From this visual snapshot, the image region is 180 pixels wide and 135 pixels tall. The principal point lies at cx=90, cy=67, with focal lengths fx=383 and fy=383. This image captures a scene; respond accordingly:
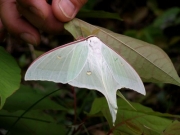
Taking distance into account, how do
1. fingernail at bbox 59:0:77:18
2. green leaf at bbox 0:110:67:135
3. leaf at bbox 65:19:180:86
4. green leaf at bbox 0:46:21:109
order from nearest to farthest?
1. green leaf at bbox 0:46:21:109
2. leaf at bbox 65:19:180:86
3. fingernail at bbox 59:0:77:18
4. green leaf at bbox 0:110:67:135

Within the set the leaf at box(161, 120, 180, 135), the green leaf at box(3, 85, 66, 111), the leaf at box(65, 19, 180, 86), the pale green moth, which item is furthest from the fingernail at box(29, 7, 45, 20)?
the leaf at box(161, 120, 180, 135)

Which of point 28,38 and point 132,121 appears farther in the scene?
point 28,38

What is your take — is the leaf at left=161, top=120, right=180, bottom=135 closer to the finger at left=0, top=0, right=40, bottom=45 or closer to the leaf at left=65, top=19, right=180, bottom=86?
the leaf at left=65, top=19, right=180, bottom=86

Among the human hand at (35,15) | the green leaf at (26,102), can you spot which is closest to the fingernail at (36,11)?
the human hand at (35,15)

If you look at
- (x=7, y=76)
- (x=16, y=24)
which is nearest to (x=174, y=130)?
(x=7, y=76)

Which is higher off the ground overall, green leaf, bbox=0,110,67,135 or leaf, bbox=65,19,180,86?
leaf, bbox=65,19,180,86

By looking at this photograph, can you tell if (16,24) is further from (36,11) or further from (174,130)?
(174,130)

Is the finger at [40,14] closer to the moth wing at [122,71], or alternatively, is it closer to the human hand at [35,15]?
the human hand at [35,15]
